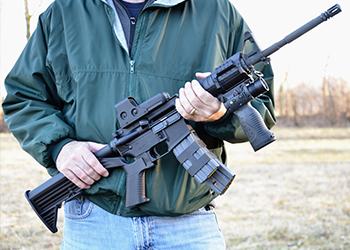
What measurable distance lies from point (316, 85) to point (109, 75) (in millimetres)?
27057

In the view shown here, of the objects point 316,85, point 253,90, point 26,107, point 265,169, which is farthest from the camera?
point 316,85

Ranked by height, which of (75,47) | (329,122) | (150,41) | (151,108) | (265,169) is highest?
(75,47)

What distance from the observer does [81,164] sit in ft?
6.15

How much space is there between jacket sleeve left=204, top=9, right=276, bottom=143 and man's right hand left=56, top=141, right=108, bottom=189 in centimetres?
66

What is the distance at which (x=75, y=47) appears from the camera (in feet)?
6.32

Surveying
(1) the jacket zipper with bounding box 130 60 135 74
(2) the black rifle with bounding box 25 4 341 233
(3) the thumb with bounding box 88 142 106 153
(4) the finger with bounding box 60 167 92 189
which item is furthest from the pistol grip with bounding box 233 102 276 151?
(4) the finger with bounding box 60 167 92 189

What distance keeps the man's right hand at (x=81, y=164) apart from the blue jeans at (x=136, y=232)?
0.15 meters

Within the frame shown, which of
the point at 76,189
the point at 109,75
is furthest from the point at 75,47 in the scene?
the point at 76,189

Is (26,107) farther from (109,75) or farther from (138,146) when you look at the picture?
(138,146)

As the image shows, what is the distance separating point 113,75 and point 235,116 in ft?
2.36

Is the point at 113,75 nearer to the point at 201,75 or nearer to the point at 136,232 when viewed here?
the point at 201,75

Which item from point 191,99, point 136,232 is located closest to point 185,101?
point 191,99

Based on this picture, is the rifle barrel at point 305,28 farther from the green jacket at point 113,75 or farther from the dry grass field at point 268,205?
the dry grass field at point 268,205

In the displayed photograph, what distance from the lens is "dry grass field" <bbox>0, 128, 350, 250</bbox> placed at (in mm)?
4727
